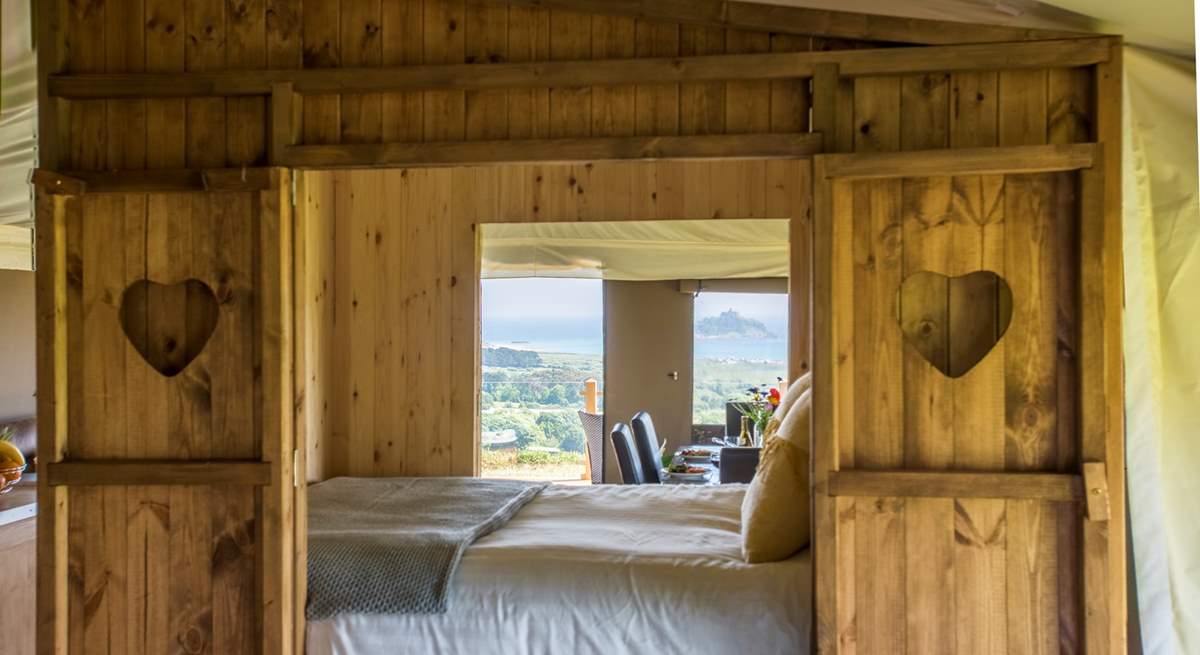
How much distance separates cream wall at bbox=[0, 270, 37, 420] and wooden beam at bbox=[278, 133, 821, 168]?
2.78 meters

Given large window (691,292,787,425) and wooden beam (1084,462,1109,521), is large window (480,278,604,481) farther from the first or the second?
wooden beam (1084,462,1109,521)

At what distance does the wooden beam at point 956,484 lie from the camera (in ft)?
7.02

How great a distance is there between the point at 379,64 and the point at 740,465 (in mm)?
2675

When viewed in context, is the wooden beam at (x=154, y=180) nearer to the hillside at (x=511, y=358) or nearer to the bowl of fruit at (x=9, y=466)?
the bowl of fruit at (x=9, y=466)

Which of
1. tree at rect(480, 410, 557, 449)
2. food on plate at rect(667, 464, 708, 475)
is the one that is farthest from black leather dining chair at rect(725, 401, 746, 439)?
tree at rect(480, 410, 557, 449)

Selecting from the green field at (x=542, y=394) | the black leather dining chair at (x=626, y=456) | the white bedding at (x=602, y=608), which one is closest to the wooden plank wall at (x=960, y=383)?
the white bedding at (x=602, y=608)

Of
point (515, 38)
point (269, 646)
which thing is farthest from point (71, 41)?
point (269, 646)

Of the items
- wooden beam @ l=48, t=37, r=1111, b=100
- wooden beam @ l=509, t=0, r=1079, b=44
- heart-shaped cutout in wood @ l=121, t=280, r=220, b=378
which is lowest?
heart-shaped cutout in wood @ l=121, t=280, r=220, b=378

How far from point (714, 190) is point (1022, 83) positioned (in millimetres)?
2361

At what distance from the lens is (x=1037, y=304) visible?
2.19 metres

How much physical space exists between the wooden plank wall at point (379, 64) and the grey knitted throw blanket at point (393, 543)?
124 centimetres

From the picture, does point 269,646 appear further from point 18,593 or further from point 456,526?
point 18,593

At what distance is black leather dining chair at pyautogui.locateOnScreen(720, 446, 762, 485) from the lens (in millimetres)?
4246

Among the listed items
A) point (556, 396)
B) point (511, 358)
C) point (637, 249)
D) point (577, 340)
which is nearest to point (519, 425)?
point (556, 396)
